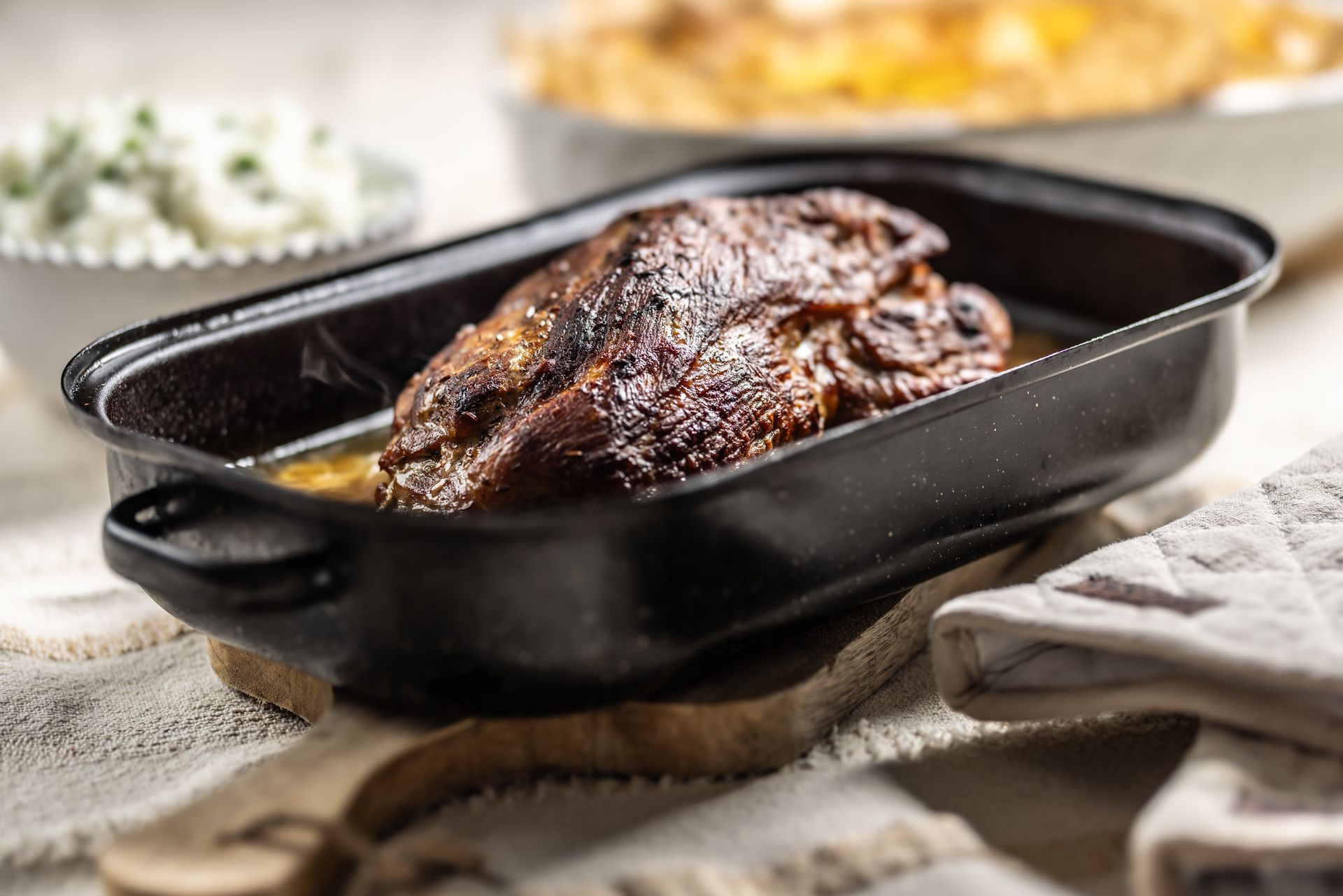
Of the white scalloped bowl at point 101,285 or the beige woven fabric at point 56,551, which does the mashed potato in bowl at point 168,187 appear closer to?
the white scalloped bowl at point 101,285

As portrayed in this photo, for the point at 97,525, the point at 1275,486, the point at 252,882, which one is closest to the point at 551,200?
the point at 97,525

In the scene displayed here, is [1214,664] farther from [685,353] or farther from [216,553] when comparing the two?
[216,553]

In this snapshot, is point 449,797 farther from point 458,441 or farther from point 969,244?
point 969,244

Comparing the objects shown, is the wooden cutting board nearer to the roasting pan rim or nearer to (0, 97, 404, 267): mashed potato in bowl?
the roasting pan rim

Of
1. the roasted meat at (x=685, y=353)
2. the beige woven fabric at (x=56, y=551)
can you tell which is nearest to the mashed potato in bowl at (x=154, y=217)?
the beige woven fabric at (x=56, y=551)

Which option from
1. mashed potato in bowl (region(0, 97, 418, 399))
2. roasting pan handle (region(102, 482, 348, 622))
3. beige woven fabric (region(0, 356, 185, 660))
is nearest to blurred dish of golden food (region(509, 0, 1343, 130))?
mashed potato in bowl (region(0, 97, 418, 399))

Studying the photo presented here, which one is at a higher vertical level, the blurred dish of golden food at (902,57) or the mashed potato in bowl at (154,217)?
the blurred dish of golden food at (902,57)

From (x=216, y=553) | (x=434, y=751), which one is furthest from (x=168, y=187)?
(x=434, y=751)

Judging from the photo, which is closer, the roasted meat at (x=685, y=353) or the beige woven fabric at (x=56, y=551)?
the roasted meat at (x=685, y=353)
